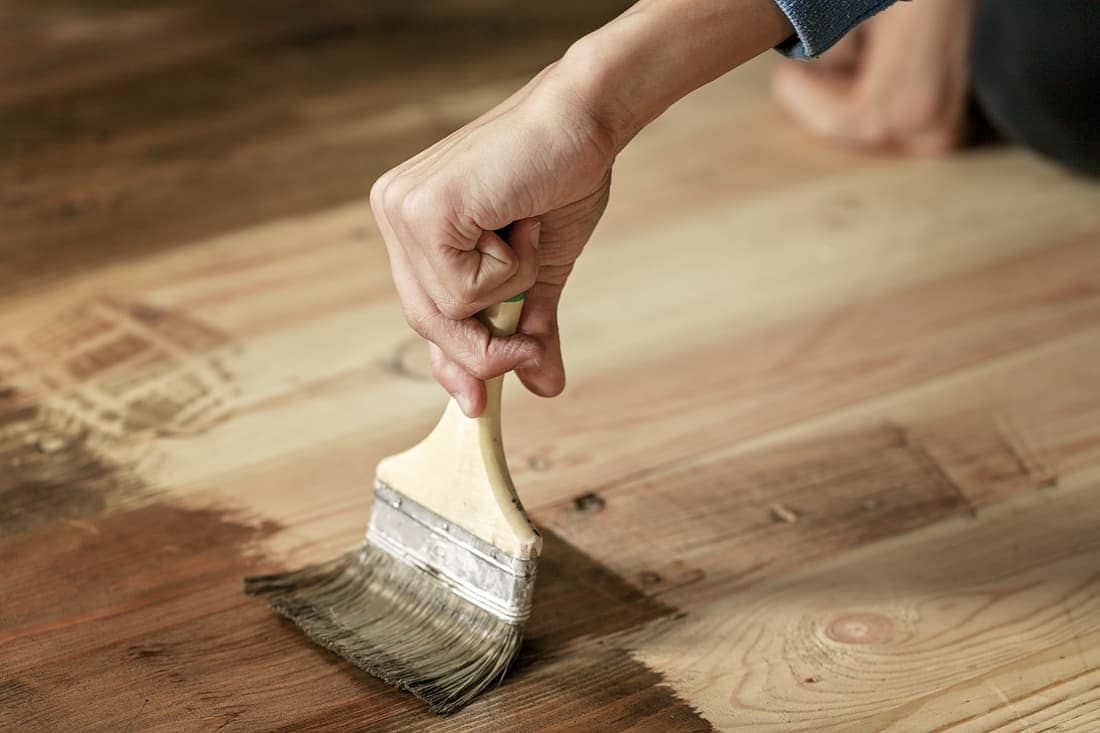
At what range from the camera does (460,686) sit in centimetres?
89

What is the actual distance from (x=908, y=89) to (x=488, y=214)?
95 centimetres

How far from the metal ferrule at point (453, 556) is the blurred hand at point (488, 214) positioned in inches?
3.4

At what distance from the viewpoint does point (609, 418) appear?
1.22m

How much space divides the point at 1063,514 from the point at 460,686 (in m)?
0.51

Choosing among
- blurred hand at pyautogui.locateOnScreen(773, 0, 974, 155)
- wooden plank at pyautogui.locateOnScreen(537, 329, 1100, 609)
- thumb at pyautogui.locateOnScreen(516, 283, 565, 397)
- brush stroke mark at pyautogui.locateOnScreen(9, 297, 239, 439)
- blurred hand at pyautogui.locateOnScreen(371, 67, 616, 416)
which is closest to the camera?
blurred hand at pyautogui.locateOnScreen(371, 67, 616, 416)

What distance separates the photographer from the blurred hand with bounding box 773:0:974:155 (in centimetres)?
161

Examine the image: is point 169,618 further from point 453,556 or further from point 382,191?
point 382,191

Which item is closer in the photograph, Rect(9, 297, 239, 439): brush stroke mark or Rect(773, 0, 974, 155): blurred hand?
Rect(9, 297, 239, 439): brush stroke mark

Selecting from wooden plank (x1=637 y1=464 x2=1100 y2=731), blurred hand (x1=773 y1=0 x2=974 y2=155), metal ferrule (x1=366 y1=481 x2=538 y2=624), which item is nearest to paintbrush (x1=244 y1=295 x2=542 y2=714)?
metal ferrule (x1=366 y1=481 x2=538 y2=624)

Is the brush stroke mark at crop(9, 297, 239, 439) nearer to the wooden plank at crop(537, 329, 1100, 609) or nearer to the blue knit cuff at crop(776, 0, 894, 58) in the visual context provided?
the wooden plank at crop(537, 329, 1100, 609)

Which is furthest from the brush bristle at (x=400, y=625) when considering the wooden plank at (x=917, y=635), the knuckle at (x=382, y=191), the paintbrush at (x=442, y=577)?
the knuckle at (x=382, y=191)

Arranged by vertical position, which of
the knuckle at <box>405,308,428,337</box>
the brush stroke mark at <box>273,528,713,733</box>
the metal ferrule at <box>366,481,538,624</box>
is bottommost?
the brush stroke mark at <box>273,528,713,733</box>

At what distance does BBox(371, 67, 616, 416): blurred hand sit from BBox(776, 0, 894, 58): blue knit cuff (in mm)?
141

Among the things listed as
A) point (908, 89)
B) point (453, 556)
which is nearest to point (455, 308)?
point (453, 556)
